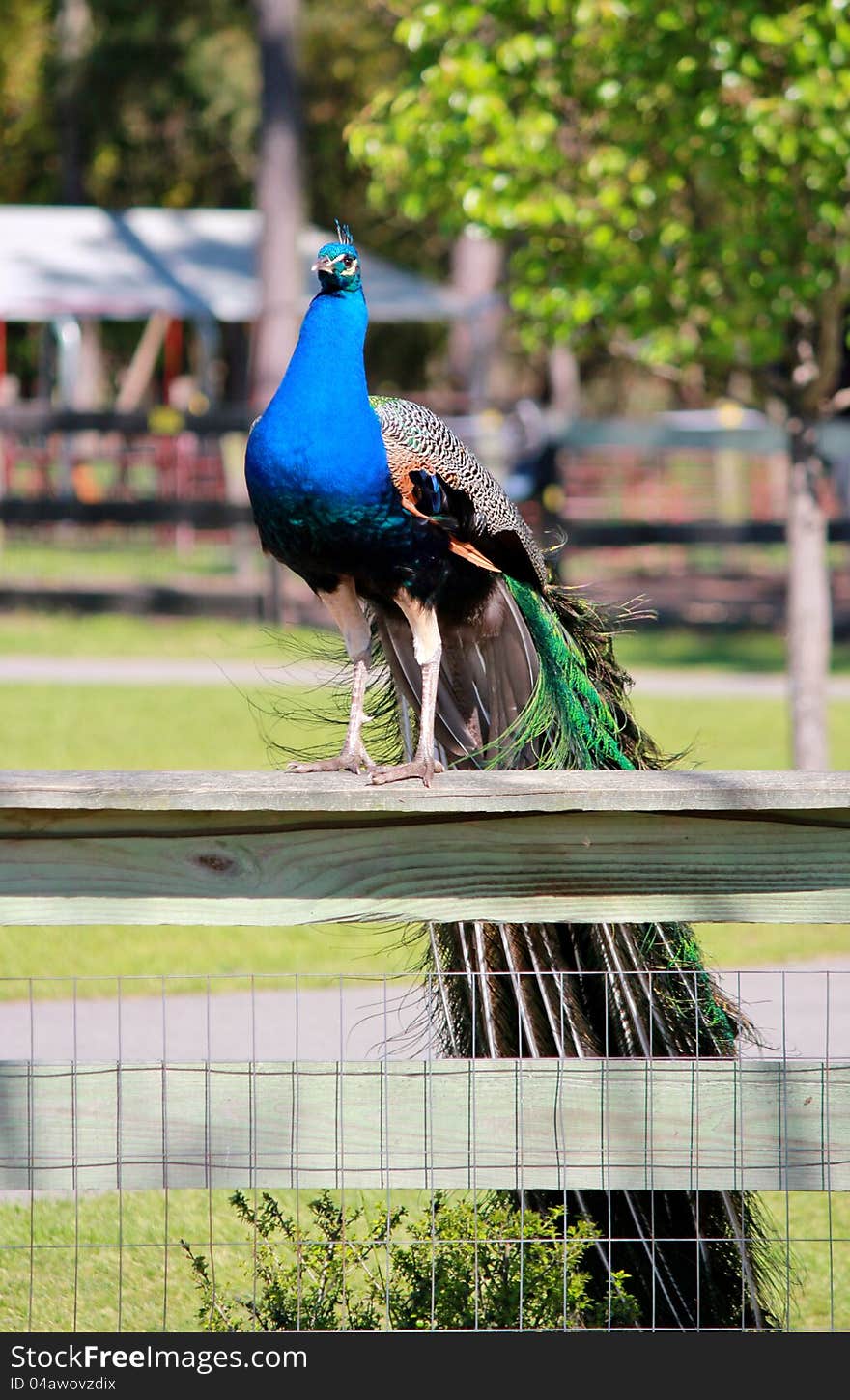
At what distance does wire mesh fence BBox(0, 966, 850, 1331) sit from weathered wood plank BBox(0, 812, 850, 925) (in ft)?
0.83

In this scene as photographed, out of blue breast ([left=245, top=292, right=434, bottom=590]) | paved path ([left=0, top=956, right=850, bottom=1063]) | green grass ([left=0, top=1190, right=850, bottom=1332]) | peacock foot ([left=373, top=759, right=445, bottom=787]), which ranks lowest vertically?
green grass ([left=0, top=1190, right=850, bottom=1332])

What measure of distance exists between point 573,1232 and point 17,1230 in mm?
1518

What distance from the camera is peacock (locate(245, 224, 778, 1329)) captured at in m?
3.38

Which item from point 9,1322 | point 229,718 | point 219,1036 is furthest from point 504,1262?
point 229,718

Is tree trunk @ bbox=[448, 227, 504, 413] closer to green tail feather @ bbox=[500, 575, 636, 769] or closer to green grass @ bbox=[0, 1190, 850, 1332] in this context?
green grass @ bbox=[0, 1190, 850, 1332]

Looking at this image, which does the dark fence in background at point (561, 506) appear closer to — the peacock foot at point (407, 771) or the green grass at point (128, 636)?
the green grass at point (128, 636)

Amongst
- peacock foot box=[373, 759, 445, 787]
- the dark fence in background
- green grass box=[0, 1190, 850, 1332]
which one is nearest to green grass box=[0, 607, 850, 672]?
the dark fence in background

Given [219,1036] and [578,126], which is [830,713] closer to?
[578,126]

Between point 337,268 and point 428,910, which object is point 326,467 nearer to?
point 337,268

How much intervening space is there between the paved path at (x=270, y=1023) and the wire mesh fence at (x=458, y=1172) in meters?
1.12

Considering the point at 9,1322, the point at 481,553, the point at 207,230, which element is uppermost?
the point at 207,230

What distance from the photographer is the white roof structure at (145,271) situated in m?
23.9

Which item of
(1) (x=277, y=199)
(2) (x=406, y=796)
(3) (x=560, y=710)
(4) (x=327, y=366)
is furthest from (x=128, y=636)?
(2) (x=406, y=796)

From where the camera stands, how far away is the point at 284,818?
278 centimetres
